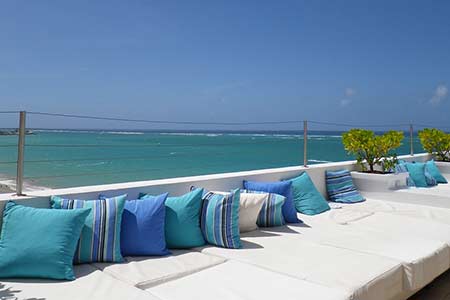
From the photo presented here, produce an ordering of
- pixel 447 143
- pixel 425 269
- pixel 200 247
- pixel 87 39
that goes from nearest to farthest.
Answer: pixel 425 269 → pixel 200 247 → pixel 447 143 → pixel 87 39

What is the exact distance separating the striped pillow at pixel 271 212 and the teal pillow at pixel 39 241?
50.5 inches

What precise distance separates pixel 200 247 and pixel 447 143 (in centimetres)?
502

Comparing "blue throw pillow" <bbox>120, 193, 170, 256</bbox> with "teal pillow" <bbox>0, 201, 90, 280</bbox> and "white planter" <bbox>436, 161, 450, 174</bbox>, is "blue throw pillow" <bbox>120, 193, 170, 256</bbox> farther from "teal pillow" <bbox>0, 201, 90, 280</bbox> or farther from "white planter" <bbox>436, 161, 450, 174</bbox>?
"white planter" <bbox>436, 161, 450, 174</bbox>

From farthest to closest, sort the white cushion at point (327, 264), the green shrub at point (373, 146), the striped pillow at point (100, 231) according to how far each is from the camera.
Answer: the green shrub at point (373, 146)
the striped pillow at point (100, 231)
the white cushion at point (327, 264)

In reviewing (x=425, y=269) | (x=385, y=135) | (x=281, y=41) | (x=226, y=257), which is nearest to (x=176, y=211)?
(x=226, y=257)

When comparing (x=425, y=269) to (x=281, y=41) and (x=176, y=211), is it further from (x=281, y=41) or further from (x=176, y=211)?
(x=281, y=41)

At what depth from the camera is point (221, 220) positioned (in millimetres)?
2273

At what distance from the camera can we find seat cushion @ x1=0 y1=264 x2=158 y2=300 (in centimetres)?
145

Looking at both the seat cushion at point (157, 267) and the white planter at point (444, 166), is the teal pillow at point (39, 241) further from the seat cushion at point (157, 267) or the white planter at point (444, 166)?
the white planter at point (444, 166)

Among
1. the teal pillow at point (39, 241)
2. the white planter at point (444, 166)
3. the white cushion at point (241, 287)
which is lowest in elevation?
the white cushion at point (241, 287)

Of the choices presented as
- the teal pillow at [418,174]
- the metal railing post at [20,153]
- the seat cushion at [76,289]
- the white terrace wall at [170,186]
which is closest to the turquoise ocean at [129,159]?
the metal railing post at [20,153]

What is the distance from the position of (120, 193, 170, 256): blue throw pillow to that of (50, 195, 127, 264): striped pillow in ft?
0.24

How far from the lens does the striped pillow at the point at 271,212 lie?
8.84 ft

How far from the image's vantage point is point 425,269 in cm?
197
